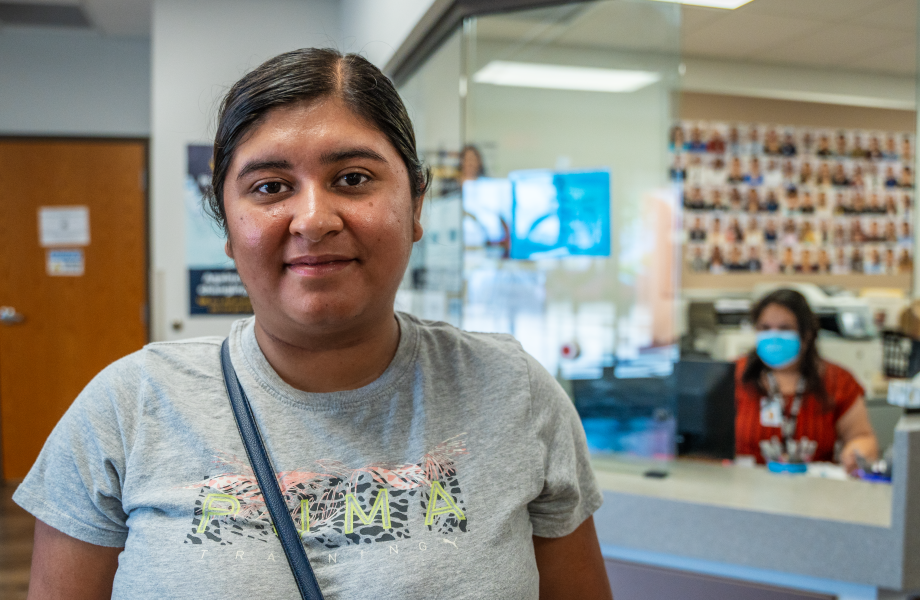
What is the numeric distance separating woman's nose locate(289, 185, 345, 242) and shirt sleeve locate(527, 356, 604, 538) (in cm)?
36

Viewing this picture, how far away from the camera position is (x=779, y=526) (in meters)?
1.71

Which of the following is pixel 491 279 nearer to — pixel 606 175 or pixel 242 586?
pixel 606 175

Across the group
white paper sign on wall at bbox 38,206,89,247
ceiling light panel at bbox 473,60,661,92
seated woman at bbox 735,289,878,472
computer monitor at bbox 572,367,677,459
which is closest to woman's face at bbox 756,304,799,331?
seated woman at bbox 735,289,878,472

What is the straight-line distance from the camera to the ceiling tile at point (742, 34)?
3002 millimetres

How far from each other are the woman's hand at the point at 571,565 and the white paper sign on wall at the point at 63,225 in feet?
13.7

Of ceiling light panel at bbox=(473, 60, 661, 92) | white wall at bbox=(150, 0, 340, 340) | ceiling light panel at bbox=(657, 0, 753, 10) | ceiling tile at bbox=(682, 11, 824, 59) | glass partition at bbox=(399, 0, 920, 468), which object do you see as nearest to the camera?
glass partition at bbox=(399, 0, 920, 468)

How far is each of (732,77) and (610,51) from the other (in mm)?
2786

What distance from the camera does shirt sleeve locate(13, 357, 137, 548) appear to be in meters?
0.80

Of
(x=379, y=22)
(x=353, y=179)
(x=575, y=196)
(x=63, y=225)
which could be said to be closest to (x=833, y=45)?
(x=575, y=196)

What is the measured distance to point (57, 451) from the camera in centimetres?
81

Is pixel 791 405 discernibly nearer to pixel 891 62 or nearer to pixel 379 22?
pixel 379 22

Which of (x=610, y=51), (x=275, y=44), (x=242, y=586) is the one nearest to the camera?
(x=242, y=586)

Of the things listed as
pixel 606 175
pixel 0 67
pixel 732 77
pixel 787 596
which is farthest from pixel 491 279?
pixel 0 67

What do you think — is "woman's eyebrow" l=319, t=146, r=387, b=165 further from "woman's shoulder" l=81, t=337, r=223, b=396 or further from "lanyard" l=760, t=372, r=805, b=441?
"lanyard" l=760, t=372, r=805, b=441
